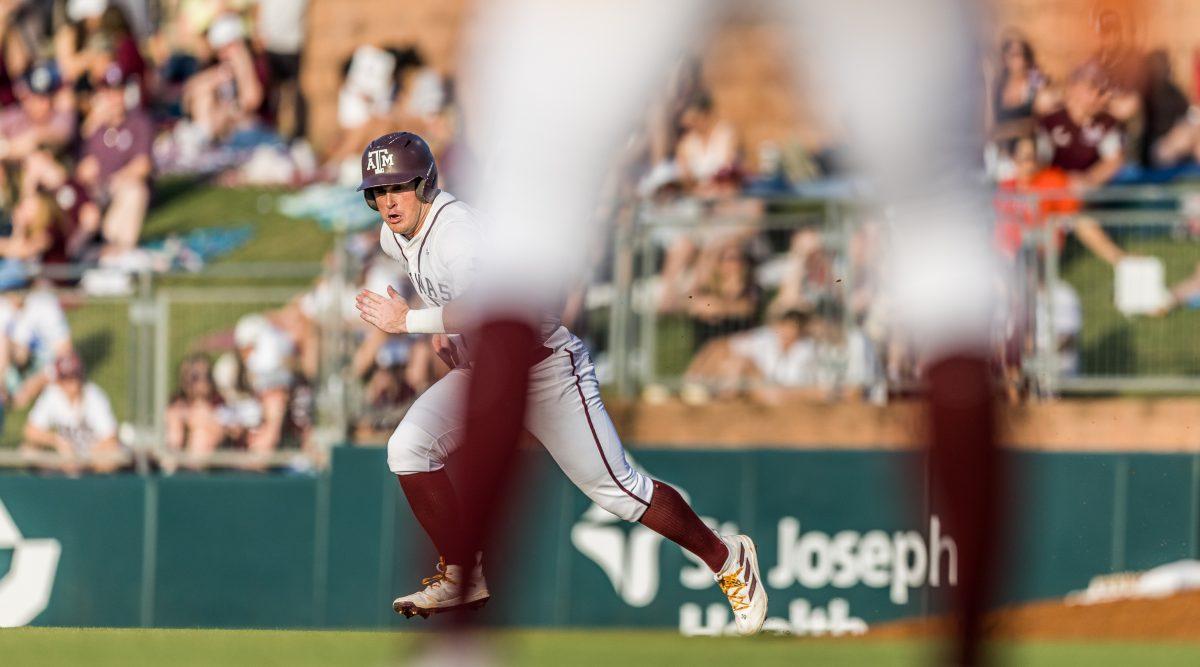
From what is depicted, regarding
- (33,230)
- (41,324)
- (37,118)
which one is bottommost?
(41,324)

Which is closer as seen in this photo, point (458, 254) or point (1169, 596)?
point (458, 254)

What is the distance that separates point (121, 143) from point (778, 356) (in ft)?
21.1

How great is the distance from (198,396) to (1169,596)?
608 centimetres

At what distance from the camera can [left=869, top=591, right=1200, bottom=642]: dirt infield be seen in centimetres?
1095

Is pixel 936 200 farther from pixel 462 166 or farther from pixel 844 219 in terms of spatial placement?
pixel 844 219

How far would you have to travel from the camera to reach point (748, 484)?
39.3 feet

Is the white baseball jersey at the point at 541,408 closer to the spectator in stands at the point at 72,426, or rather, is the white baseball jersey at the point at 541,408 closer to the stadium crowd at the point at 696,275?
the stadium crowd at the point at 696,275

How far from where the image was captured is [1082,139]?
12922 millimetres

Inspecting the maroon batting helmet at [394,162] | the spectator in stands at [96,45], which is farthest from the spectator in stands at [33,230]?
the maroon batting helmet at [394,162]

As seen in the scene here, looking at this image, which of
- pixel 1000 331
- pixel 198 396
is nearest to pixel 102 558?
pixel 198 396

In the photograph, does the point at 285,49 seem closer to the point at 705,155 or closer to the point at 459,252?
the point at 705,155

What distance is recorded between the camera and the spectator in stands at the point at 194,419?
12180 millimetres

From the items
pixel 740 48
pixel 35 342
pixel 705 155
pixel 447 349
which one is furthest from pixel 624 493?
pixel 740 48

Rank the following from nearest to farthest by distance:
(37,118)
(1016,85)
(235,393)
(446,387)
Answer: (446,387) → (235,393) → (1016,85) → (37,118)
